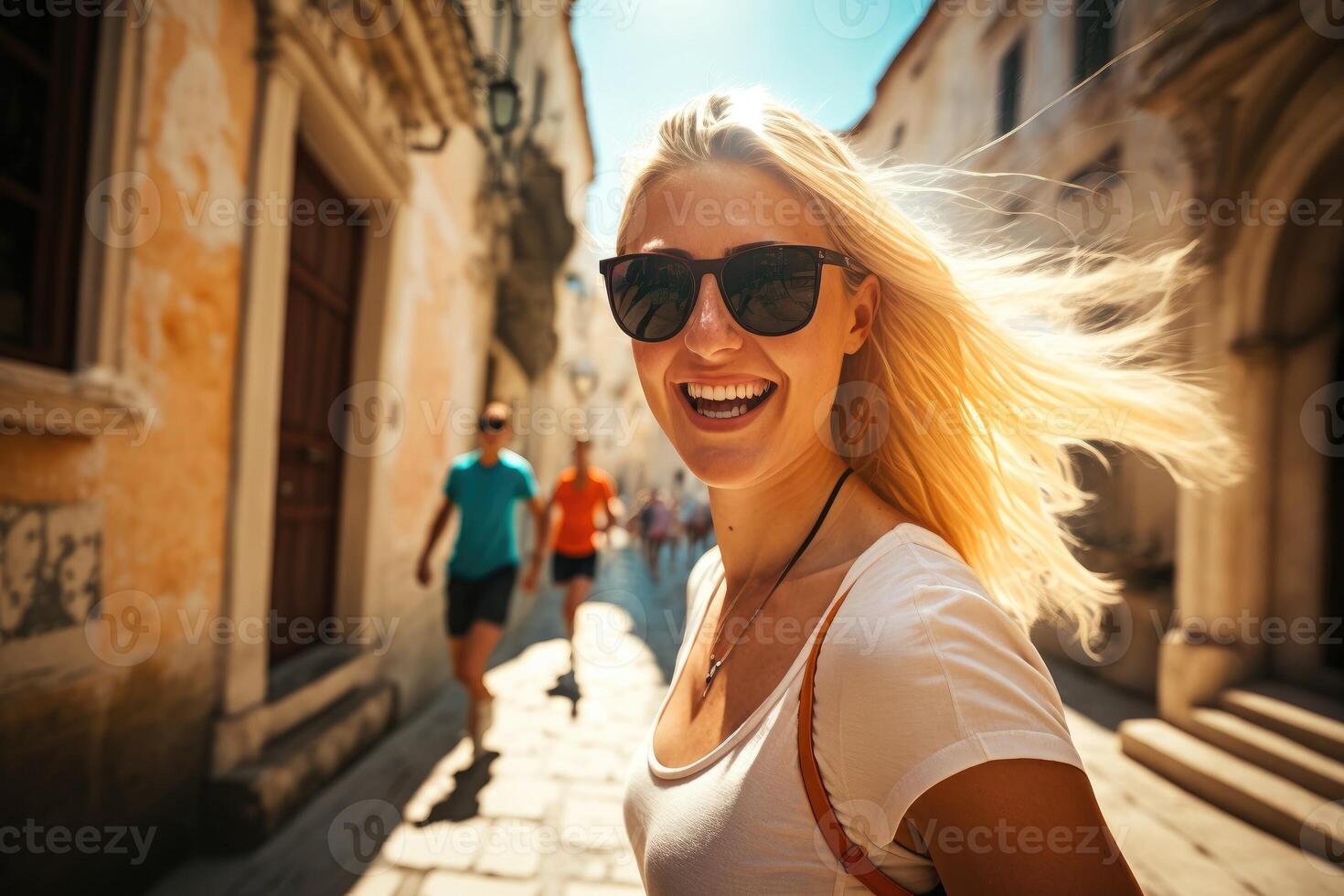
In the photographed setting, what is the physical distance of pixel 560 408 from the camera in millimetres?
16641

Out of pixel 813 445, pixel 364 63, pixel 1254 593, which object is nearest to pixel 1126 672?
pixel 1254 593

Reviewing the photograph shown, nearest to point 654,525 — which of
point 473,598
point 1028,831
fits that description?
point 473,598

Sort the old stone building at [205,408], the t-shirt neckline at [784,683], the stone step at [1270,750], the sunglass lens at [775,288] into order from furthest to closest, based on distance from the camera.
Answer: the stone step at [1270,750], the old stone building at [205,408], the sunglass lens at [775,288], the t-shirt neckline at [784,683]

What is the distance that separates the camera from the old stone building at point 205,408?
2.28 metres

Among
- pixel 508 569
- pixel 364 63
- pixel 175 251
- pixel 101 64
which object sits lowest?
pixel 508 569

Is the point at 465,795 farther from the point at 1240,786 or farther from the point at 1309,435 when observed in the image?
the point at 1309,435

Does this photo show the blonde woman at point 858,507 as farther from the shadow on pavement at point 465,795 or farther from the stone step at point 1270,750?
the stone step at point 1270,750

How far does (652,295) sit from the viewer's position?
4.26ft

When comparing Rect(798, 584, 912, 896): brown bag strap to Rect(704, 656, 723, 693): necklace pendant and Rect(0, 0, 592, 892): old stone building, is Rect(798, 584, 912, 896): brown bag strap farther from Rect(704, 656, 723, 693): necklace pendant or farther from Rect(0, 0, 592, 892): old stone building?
Rect(0, 0, 592, 892): old stone building

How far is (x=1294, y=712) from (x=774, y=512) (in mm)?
5200

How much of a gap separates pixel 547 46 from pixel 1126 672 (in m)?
12.8

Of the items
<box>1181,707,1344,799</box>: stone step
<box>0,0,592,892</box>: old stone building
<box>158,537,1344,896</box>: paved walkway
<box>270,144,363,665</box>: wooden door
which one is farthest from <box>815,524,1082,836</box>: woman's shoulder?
<box>1181,707,1344,799</box>: stone step

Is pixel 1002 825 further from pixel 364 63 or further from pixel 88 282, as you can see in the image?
pixel 364 63

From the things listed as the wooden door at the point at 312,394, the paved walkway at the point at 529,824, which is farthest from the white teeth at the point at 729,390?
the wooden door at the point at 312,394
